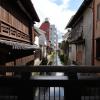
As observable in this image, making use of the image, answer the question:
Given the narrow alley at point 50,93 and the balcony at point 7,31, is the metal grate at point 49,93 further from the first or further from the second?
the balcony at point 7,31

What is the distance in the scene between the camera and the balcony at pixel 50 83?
7.64 ft

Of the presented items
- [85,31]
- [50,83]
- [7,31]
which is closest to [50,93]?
[50,83]

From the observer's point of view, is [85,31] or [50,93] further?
[85,31]

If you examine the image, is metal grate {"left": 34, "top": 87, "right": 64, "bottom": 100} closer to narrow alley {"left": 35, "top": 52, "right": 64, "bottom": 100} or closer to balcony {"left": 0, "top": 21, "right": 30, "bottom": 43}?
narrow alley {"left": 35, "top": 52, "right": 64, "bottom": 100}

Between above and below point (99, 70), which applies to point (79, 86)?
below

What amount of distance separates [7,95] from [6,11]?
857 cm

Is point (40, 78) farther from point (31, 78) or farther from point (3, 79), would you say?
point (3, 79)

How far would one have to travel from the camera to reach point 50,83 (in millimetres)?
2393

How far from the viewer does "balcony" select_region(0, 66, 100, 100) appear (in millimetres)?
2328

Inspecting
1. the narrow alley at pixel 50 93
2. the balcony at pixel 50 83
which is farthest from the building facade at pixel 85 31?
the balcony at pixel 50 83

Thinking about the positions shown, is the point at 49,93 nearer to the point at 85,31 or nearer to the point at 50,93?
the point at 50,93

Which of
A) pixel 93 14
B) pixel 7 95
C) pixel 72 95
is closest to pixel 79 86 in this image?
pixel 72 95

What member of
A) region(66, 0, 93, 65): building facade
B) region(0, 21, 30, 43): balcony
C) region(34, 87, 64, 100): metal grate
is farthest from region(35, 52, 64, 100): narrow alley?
region(66, 0, 93, 65): building facade

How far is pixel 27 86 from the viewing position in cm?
234
